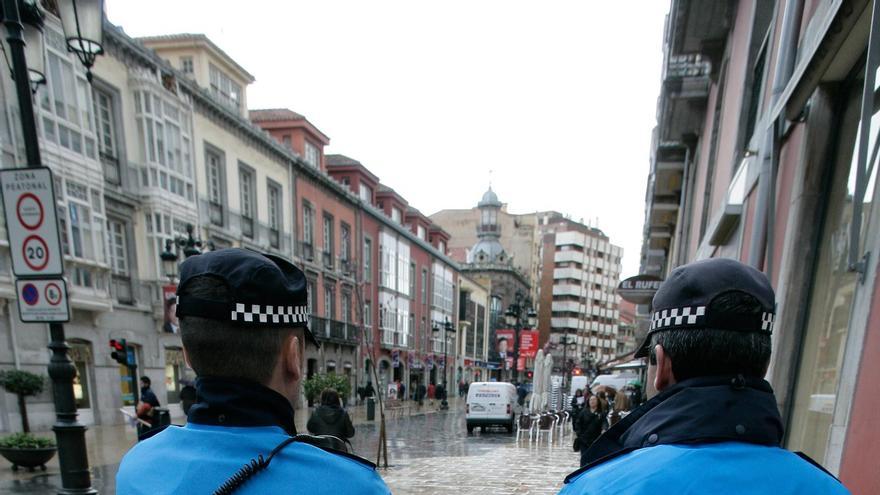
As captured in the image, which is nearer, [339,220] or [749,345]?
[749,345]

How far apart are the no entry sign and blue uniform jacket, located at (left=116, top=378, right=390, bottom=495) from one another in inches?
167

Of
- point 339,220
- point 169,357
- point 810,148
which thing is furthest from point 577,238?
point 810,148

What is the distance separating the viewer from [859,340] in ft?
8.98

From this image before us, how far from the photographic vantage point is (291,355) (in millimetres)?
1422

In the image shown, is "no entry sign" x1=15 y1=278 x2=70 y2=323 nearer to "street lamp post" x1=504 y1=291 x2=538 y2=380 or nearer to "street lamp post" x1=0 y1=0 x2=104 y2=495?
"street lamp post" x1=0 y1=0 x2=104 y2=495

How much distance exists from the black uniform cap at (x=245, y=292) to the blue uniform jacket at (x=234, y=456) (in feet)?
0.54

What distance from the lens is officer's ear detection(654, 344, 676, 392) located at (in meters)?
1.44

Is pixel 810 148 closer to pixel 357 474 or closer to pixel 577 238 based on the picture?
pixel 357 474

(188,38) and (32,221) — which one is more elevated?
(188,38)

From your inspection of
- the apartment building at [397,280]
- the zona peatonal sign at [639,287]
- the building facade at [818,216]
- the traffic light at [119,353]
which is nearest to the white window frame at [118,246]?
the traffic light at [119,353]

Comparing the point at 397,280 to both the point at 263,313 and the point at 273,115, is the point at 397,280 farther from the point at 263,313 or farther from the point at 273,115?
the point at 263,313

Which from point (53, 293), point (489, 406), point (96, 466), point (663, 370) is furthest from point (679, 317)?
point (489, 406)

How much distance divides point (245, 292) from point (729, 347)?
1.19 metres

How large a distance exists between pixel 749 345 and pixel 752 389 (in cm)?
10
